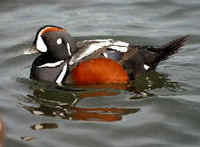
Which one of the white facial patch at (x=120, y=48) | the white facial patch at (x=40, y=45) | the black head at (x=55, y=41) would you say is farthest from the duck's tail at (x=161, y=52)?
the white facial patch at (x=40, y=45)

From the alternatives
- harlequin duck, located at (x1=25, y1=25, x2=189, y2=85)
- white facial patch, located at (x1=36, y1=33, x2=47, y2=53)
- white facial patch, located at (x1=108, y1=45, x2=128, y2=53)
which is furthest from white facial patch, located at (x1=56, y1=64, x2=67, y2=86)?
white facial patch, located at (x1=108, y1=45, x2=128, y2=53)

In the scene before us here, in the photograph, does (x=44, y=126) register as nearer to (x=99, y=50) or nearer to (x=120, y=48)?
(x=99, y=50)

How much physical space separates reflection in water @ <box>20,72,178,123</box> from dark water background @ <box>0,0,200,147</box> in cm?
1

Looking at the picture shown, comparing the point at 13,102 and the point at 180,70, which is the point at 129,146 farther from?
the point at 180,70

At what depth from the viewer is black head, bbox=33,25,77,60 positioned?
Result: 955 cm

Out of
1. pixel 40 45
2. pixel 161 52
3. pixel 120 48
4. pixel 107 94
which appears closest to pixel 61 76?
pixel 40 45

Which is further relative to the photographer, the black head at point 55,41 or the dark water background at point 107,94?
the black head at point 55,41

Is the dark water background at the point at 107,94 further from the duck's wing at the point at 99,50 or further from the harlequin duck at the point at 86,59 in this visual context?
the duck's wing at the point at 99,50

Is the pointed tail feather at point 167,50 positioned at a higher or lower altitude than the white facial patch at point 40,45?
lower

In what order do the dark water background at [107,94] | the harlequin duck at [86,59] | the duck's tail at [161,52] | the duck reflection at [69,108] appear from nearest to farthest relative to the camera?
the dark water background at [107,94]
the duck reflection at [69,108]
the harlequin duck at [86,59]
the duck's tail at [161,52]

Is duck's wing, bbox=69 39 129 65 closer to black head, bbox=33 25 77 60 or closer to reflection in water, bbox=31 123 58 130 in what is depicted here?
black head, bbox=33 25 77 60

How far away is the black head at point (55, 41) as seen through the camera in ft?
31.3

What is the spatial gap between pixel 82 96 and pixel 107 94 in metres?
0.40

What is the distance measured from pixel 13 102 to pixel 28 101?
0.77 feet
